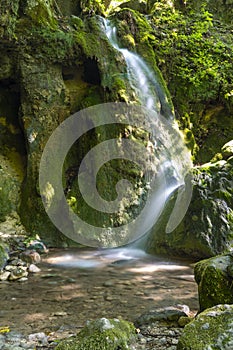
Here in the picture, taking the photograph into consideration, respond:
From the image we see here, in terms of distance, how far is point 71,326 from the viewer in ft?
9.07

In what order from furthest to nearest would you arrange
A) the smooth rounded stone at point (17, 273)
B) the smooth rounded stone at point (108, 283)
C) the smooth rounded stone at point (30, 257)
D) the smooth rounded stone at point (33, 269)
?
the smooth rounded stone at point (30, 257) → the smooth rounded stone at point (33, 269) → the smooth rounded stone at point (17, 273) → the smooth rounded stone at point (108, 283)

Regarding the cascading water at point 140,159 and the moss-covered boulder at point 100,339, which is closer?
the moss-covered boulder at point 100,339

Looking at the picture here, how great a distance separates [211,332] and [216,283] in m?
0.77

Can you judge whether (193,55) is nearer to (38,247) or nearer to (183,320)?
(38,247)

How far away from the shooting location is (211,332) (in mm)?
1832

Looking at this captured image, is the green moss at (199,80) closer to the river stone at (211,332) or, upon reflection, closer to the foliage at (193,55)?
the foliage at (193,55)

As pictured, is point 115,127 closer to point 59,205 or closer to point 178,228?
point 59,205

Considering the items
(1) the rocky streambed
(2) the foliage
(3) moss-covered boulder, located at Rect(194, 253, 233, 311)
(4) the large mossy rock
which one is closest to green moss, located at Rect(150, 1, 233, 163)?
(2) the foliage

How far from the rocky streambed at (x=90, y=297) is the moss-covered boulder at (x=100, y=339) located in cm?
24

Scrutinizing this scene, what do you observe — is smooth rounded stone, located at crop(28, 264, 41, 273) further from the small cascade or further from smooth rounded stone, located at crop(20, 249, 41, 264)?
the small cascade

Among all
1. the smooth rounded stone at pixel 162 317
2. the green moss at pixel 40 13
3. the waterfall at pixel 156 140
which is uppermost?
the green moss at pixel 40 13

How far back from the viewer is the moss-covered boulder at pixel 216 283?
252cm

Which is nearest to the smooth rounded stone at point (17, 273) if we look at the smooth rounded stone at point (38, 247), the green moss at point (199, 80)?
the smooth rounded stone at point (38, 247)

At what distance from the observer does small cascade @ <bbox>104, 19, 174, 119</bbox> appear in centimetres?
805
